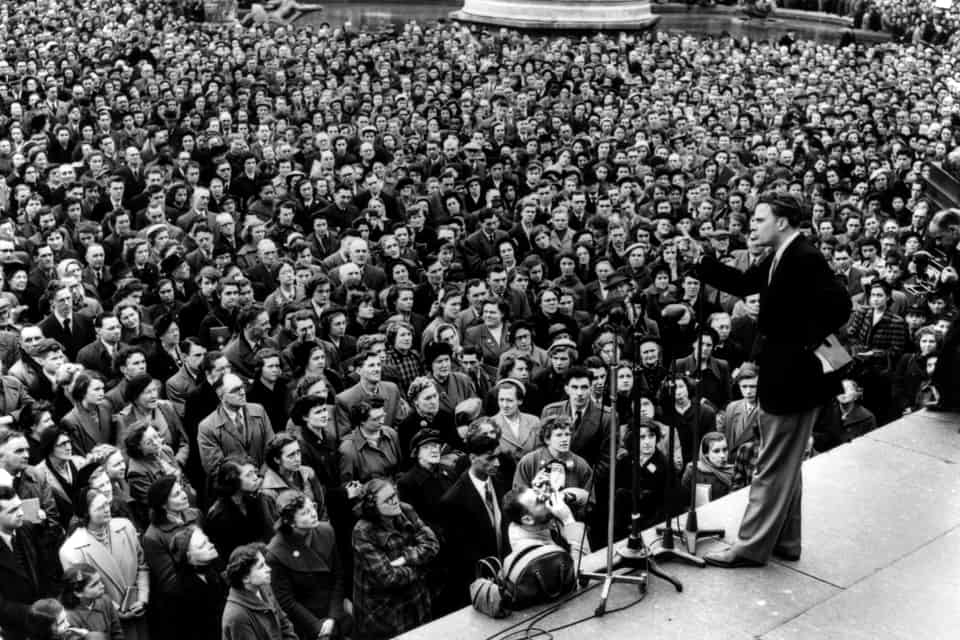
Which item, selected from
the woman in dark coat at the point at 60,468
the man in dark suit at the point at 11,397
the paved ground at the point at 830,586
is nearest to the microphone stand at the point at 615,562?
the paved ground at the point at 830,586

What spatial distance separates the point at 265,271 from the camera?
12281 mm

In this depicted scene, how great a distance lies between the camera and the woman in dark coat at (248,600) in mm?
6160

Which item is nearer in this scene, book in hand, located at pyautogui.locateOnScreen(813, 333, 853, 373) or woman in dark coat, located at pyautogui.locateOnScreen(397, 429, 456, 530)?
book in hand, located at pyautogui.locateOnScreen(813, 333, 853, 373)

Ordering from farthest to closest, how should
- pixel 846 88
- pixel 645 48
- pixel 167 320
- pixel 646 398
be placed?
pixel 645 48
pixel 846 88
pixel 167 320
pixel 646 398

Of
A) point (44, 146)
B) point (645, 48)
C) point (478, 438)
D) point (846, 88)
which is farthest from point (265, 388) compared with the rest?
point (645, 48)

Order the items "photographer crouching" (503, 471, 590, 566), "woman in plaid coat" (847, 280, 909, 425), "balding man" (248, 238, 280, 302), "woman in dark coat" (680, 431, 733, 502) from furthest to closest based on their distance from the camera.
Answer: "balding man" (248, 238, 280, 302) < "woman in plaid coat" (847, 280, 909, 425) < "woman in dark coat" (680, 431, 733, 502) < "photographer crouching" (503, 471, 590, 566)

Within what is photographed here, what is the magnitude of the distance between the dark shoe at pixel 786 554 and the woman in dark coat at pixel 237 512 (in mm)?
2973

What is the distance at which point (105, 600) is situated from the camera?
246 inches

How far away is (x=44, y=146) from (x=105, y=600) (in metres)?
11.5

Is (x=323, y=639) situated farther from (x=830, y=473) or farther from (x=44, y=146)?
(x=44, y=146)

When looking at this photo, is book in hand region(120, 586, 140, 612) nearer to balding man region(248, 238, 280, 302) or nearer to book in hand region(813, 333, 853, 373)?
book in hand region(813, 333, 853, 373)

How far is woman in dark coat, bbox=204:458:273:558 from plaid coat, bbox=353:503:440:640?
29.0 inches

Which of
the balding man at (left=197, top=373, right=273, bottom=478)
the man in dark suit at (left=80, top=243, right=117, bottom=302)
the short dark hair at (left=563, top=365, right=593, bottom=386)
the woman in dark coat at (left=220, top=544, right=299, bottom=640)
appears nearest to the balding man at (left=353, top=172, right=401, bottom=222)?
the man in dark suit at (left=80, top=243, right=117, bottom=302)

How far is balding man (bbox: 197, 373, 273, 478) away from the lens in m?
8.30
